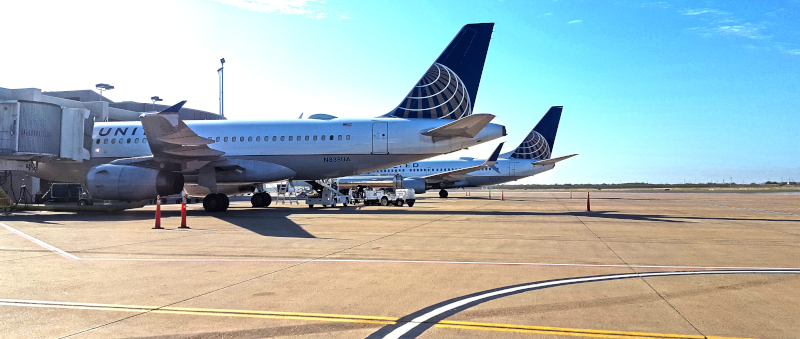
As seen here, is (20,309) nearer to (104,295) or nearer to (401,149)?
(104,295)

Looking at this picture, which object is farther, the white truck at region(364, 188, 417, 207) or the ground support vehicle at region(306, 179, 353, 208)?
the white truck at region(364, 188, 417, 207)

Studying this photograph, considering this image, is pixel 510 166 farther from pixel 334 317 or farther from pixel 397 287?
pixel 334 317

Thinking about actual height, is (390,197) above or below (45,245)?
above

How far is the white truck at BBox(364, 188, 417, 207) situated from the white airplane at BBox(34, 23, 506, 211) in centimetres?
516

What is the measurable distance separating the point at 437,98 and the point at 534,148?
2383cm

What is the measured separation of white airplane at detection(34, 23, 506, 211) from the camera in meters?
21.2

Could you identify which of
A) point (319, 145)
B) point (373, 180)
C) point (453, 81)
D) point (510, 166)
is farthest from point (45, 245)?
point (510, 166)

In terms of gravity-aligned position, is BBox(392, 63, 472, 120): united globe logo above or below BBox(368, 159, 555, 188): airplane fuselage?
above

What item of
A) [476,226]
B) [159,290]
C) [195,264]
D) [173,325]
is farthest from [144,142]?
[173,325]

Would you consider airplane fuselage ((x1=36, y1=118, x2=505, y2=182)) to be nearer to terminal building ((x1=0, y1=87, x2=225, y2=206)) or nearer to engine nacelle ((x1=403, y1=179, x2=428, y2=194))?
terminal building ((x1=0, y1=87, x2=225, y2=206))

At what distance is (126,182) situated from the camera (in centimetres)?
1898

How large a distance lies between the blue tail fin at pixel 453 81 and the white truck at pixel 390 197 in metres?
5.83

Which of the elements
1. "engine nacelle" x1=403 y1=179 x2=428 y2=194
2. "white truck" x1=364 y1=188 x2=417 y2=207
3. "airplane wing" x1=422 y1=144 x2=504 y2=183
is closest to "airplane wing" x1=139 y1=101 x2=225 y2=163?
"white truck" x1=364 y1=188 x2=417 y2=207

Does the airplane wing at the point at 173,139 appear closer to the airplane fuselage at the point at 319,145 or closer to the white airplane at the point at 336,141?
the white airplane at the point at 336,141
